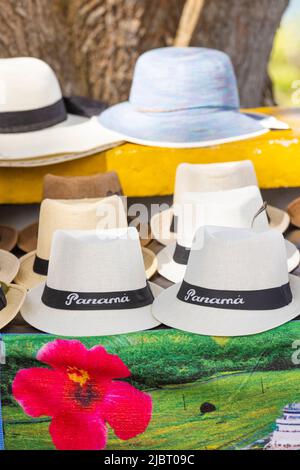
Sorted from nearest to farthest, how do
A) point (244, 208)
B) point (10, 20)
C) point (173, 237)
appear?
point (244, 208)
point (173, 237)
point (10, 20)

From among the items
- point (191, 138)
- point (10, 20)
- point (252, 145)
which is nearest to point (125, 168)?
point (191, 138)

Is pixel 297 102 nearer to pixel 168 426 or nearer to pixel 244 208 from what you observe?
pixel 244 208

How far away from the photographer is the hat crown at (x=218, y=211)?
2.62 meters

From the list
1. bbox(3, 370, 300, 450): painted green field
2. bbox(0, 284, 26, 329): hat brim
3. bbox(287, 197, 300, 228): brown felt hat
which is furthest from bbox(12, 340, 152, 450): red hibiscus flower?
bbox(287, 197, 300, 228): brown felt hat

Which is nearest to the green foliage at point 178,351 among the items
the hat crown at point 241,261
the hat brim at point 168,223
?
the hat crown at point 241,261

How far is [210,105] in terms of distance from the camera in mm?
3406

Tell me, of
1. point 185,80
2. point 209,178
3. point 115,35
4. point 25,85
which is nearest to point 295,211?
point 209,178

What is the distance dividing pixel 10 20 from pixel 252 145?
5.78ft

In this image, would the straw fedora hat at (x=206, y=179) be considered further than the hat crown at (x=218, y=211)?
Yes

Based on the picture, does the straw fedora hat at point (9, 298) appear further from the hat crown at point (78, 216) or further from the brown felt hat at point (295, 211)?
the brown felt hat at point (295, 211)

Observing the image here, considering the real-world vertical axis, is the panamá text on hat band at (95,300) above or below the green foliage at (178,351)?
above

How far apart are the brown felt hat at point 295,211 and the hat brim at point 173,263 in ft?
0.81

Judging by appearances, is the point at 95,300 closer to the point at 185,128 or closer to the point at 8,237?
the point at 8,237

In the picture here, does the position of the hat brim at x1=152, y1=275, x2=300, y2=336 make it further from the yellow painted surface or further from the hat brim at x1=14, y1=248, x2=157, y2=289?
the yellow painted surface
